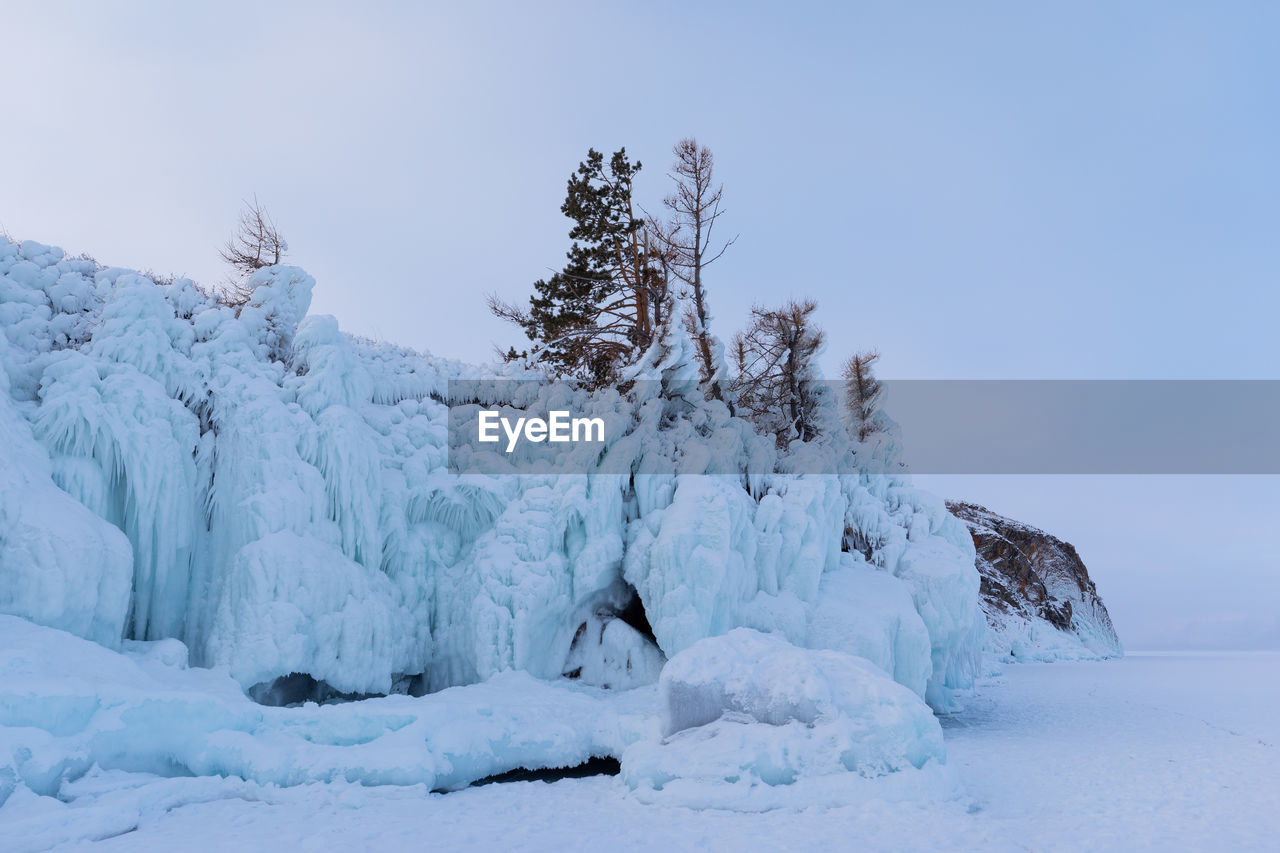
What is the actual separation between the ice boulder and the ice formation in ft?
2.64

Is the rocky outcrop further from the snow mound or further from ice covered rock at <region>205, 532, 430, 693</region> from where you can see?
ice covered rock at <region>205, 532, 430, 693</region>

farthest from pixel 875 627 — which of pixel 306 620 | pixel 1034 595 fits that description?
pixel 1034 595

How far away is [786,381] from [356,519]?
38.6 ft

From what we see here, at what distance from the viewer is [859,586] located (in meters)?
14.2

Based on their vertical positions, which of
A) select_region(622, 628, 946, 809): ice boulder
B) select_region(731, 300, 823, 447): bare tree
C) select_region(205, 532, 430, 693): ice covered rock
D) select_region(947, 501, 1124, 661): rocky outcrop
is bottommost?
select_region(947, 501, 1124, 661): rocky outcrop

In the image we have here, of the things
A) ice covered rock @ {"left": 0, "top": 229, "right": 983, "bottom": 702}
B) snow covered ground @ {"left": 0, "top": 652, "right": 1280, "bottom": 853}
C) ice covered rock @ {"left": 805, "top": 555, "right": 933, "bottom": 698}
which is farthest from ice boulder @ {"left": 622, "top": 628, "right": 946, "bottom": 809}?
ice covered rock @ {"left": 805, "top": 555, "right": 933, "bottom": 698}

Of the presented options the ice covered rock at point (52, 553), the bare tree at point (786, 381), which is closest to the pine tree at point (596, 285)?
the bare tree at point (786, 381)

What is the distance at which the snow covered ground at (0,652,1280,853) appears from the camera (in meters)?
6.50

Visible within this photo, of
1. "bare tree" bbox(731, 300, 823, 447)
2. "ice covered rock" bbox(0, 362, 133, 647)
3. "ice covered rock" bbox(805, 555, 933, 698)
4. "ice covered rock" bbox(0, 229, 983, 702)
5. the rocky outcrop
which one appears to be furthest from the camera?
the rocky outcrop

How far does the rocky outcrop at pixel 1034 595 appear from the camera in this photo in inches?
1508

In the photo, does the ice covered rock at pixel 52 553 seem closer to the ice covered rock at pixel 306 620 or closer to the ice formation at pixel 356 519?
the ice formation at pixel 356 519

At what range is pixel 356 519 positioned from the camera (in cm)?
1123

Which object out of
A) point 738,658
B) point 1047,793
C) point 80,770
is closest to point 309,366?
point 80,770

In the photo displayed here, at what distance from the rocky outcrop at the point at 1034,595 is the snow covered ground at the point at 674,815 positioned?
2702cm
